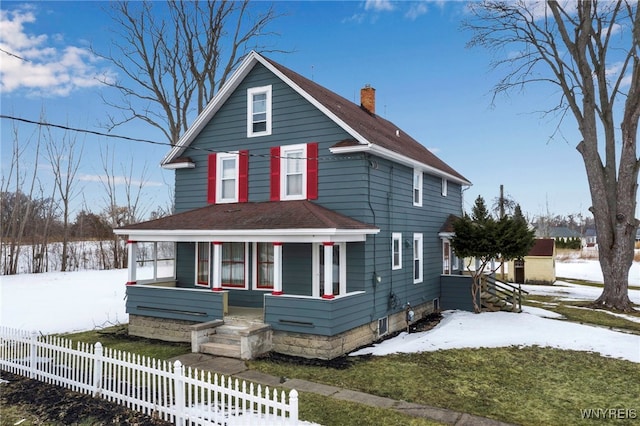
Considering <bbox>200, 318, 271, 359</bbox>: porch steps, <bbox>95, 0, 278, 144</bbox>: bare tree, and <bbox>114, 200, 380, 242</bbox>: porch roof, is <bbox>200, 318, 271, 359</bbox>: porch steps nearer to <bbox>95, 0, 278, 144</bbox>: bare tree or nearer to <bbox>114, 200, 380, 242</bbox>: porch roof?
<bbox>114, 200, 380, 242</bbox>: porch roof

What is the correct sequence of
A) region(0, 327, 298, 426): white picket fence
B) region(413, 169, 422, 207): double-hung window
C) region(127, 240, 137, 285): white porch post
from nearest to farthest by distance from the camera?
region(0, 327, 298, 426): white picket fence, region(127, 240, 137, 285): white porch post, region(413, 169, 422, 207): double-hung window

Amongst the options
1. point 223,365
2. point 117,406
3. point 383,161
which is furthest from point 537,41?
point 117,406

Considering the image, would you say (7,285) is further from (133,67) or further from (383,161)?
(383,161)

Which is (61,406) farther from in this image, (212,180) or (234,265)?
(212,180)

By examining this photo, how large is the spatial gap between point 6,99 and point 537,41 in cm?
3509

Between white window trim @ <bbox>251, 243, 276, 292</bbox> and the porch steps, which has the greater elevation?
white window trim @ <bbox>251, 243, 276, 292</bbox>

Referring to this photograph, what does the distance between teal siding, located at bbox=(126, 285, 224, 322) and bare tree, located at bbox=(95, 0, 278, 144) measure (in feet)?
50.5

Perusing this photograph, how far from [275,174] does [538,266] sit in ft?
77.5

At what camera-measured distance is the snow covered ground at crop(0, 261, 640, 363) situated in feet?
41.1

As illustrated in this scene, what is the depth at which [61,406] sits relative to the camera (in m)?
8.18

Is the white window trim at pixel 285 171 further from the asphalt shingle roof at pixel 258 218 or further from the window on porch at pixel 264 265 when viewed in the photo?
the window on porch at pixel 264 265

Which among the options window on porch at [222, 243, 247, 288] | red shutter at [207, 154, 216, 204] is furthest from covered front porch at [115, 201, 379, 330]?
red shutter at [207, 154, 216, 204]

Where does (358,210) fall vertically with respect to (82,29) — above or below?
below

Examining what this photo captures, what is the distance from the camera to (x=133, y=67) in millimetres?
27969
